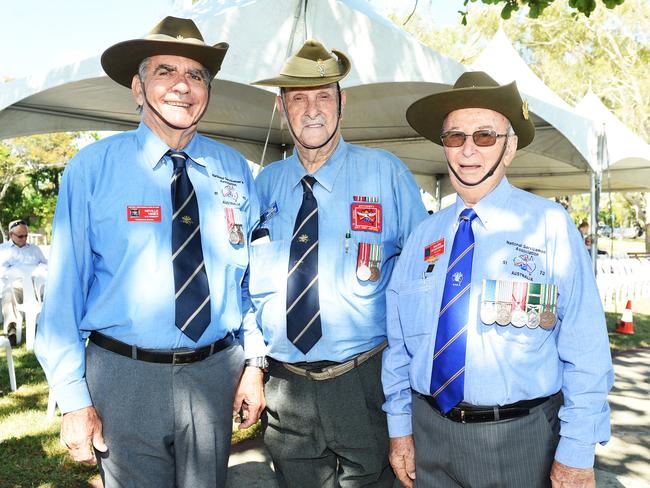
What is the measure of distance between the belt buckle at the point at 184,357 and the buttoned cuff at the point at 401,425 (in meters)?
0.82

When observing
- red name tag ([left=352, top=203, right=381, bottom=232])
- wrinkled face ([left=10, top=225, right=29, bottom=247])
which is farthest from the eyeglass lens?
wrinkled face ([left=10, top=225, right=29, bottom=247])

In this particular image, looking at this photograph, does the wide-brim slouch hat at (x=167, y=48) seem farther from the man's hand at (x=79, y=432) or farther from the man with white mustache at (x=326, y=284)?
the man's hand at (x=79, y=432)

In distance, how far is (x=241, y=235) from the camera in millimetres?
2230

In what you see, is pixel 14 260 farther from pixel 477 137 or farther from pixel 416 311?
pixel 477 137

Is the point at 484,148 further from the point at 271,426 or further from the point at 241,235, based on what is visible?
the point at 271,426

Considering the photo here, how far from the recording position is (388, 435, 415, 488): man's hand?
7.04ft

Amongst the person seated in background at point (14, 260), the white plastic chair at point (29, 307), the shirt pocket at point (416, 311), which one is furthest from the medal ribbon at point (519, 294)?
the person seated in background at point (14, 260)

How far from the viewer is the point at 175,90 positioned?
6.97 feet

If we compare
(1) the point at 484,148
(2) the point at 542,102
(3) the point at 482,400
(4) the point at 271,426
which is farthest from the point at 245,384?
(2) the point at 542,102

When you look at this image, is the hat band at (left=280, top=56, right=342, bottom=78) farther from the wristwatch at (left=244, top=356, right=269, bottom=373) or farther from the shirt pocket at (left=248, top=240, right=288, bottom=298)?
the wristwatch at (left=244, top=356, right=269, bottom=373)

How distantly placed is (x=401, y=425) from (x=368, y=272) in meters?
0.63

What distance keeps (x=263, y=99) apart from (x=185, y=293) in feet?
13.0

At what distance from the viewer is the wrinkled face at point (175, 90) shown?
6.91 feet

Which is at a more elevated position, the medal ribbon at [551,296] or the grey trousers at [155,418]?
the medal ribbon at [551,296]
